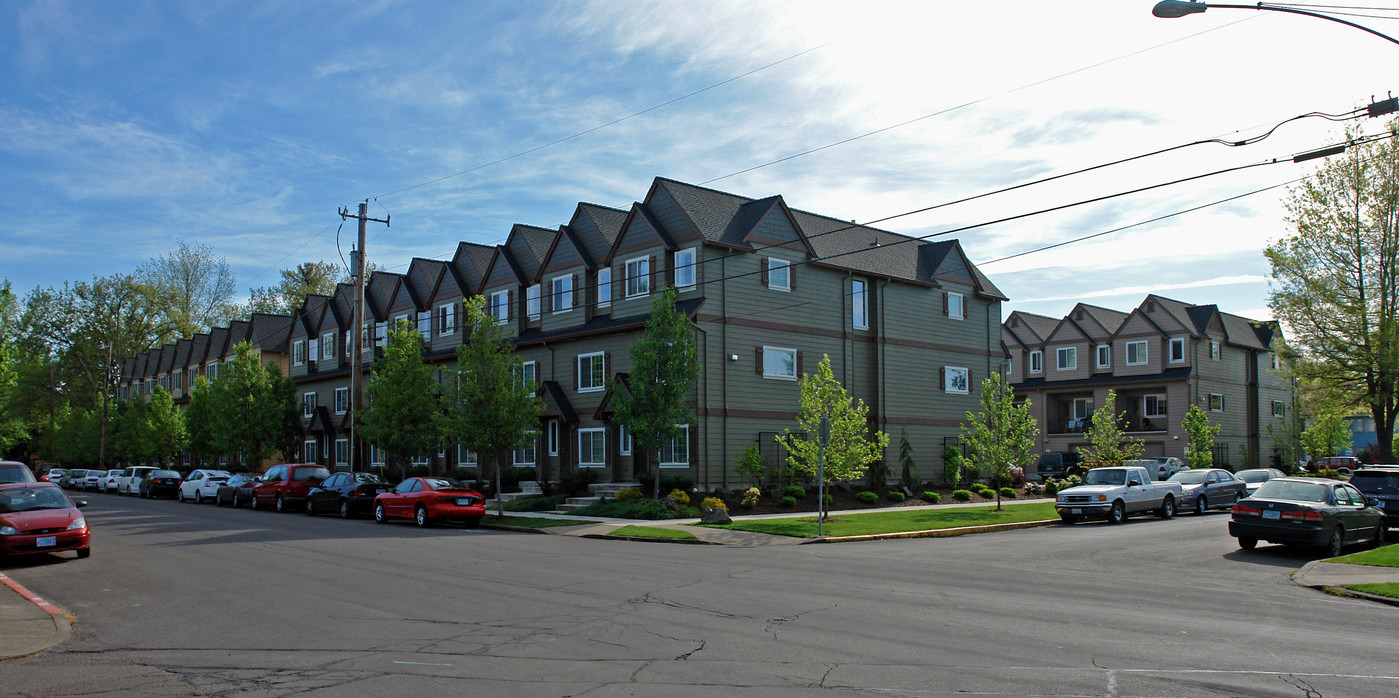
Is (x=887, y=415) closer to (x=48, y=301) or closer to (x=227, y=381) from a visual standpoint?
(x=227, y=381)

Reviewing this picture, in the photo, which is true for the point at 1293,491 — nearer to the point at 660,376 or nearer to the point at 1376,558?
the point at 1376,558

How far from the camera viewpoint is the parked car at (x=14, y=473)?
21641 mm

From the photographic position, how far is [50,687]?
834cm

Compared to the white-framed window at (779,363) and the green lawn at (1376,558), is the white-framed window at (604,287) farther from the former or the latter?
the green lawn at (1376,558)

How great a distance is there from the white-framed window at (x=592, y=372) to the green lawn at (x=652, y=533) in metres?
11.7

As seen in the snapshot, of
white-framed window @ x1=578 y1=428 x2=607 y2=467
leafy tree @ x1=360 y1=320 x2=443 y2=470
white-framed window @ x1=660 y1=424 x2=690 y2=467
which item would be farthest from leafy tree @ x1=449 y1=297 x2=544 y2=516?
leafy tree @ x1=360 y1=320 x2=443 y2=470

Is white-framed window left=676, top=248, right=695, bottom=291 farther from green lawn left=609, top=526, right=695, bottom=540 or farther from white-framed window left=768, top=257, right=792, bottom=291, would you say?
green lawn left=609, top=526, right=695, bottom=540

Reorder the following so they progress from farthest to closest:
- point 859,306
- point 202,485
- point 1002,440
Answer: point 202,485 → point 859,306 → point 1002,440

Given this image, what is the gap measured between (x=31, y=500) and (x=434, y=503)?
1019cm

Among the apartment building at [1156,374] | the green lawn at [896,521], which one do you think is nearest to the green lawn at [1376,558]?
the green lawn at [896,521]

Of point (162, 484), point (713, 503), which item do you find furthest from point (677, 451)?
point (162, 484)

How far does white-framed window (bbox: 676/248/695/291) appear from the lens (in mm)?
33969

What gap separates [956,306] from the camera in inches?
1684

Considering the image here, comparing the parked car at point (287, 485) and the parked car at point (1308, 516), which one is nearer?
the parked car at point (1308, 516)
